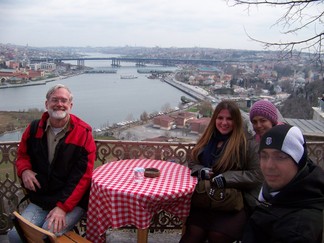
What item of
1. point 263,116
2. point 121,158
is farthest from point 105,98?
point 263,116

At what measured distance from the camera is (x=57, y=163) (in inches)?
98.2

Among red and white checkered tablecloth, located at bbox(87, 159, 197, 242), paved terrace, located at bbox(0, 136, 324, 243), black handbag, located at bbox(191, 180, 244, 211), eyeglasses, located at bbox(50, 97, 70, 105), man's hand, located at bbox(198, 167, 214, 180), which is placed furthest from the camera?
paved terrace, located at bbox(0, 136, 324, 243)

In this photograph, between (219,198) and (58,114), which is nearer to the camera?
(219,198)

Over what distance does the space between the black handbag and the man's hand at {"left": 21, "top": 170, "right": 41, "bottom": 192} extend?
1202 millimetres

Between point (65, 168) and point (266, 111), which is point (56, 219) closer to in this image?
point (65, 168)

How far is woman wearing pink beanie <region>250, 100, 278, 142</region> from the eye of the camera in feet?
8.48

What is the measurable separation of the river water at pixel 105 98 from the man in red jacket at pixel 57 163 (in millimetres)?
26886

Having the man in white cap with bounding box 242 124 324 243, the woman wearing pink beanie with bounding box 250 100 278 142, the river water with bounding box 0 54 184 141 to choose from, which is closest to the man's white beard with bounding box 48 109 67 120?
the woman wearing pink beanie with bounding box 250 100 278 142

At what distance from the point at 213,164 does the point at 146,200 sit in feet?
2.12

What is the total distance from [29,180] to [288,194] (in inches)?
73.9

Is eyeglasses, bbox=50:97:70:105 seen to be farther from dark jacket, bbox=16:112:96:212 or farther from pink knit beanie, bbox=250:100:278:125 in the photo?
pink knit beanie, bbox=250:100:278:125

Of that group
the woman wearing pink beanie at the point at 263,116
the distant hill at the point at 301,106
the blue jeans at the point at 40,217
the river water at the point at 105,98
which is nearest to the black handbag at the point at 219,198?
the woman wearing pink beanie at the point at 263,116

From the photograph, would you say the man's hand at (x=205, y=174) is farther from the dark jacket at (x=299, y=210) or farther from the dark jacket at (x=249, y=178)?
the dark jacket at (x=299, y=210)

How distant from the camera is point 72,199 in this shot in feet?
7.88
